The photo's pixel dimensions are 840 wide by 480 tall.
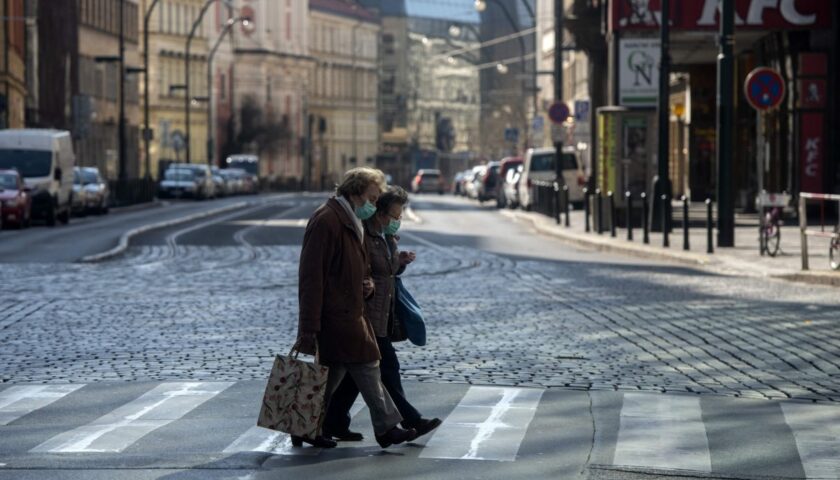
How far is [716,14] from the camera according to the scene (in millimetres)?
40750

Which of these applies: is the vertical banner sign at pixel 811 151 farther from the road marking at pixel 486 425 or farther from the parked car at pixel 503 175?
the road marking at pixel 486 425

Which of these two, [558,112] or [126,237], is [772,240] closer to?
[126,237]

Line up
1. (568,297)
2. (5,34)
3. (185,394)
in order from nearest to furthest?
(185,394)
(568,297)
(5,34)

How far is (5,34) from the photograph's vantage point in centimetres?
7544

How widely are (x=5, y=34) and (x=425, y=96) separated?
383 feet

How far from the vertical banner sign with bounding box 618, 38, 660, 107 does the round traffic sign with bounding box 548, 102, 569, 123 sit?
46.2 feet

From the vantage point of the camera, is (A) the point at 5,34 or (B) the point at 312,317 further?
(A) the point at 5,34

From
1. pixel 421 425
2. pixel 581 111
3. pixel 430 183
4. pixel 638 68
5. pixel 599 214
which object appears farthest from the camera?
pixel 430 183

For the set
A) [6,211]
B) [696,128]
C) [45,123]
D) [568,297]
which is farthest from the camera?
[45,123]

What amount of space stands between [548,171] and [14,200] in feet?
72.5

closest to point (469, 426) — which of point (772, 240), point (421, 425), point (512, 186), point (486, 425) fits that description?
point (486, 425)

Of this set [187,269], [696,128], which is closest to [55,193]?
[696,128]

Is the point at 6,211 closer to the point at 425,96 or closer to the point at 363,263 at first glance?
the point at 363,263

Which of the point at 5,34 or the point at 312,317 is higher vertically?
the point at 5,34
